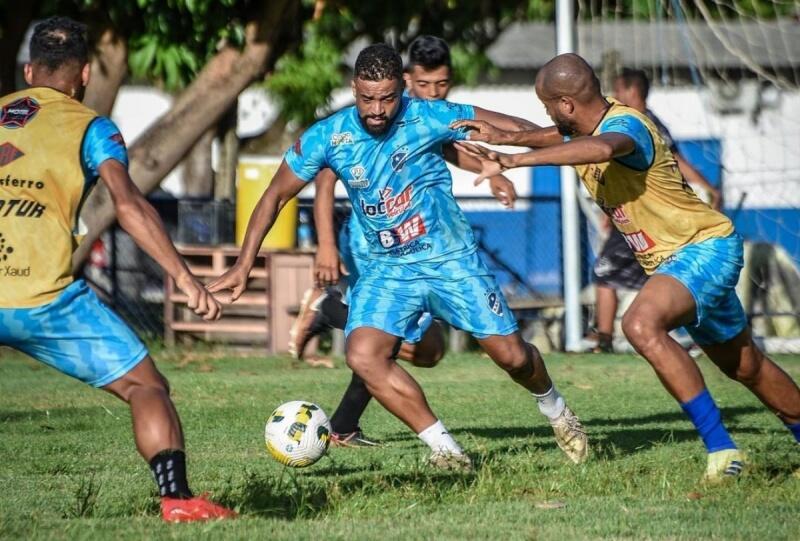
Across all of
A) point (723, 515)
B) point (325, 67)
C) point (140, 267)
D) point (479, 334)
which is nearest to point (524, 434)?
point (479, 334)

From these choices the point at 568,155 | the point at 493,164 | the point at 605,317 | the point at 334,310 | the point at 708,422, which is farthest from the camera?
the point at 605,317

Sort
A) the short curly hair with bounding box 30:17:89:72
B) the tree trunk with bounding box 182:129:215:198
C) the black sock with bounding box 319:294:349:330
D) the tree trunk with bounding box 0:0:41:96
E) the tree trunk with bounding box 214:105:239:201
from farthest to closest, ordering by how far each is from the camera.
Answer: the tree trunk with bounding box 182:129:215:198, the tree trunk with bounding box 214:105:239:201, the tree trunk with bounding box 0:0:41:96, the black sock with bounding box 319:294:349:330, the short curly hair with bounding box 30:17:89:72

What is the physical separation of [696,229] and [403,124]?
5.10 ft

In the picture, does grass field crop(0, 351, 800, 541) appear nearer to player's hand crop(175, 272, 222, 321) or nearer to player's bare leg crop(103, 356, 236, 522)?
player's bare leg crop(103, 356, 236, 522)

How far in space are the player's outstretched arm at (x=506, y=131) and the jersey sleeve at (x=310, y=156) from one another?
674mm

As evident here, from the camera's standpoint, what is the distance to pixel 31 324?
17.1ft

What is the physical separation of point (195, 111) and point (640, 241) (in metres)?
8.39

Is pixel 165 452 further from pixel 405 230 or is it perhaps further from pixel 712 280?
pixel 712 280

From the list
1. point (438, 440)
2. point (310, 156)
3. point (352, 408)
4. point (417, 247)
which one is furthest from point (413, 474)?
point (310, 156)

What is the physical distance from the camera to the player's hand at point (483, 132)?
641cm

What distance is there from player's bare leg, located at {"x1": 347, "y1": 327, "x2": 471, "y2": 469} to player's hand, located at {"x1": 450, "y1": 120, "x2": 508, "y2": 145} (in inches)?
44.9

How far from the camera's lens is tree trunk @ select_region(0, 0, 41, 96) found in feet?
47.6

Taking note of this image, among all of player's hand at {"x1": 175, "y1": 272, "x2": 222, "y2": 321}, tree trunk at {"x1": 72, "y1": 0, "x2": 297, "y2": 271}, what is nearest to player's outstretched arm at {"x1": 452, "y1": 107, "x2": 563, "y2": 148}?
player's hand at {"x1": 175, "y1": 272, "x2": 222, "y2": 321}

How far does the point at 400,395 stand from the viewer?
260 inches
